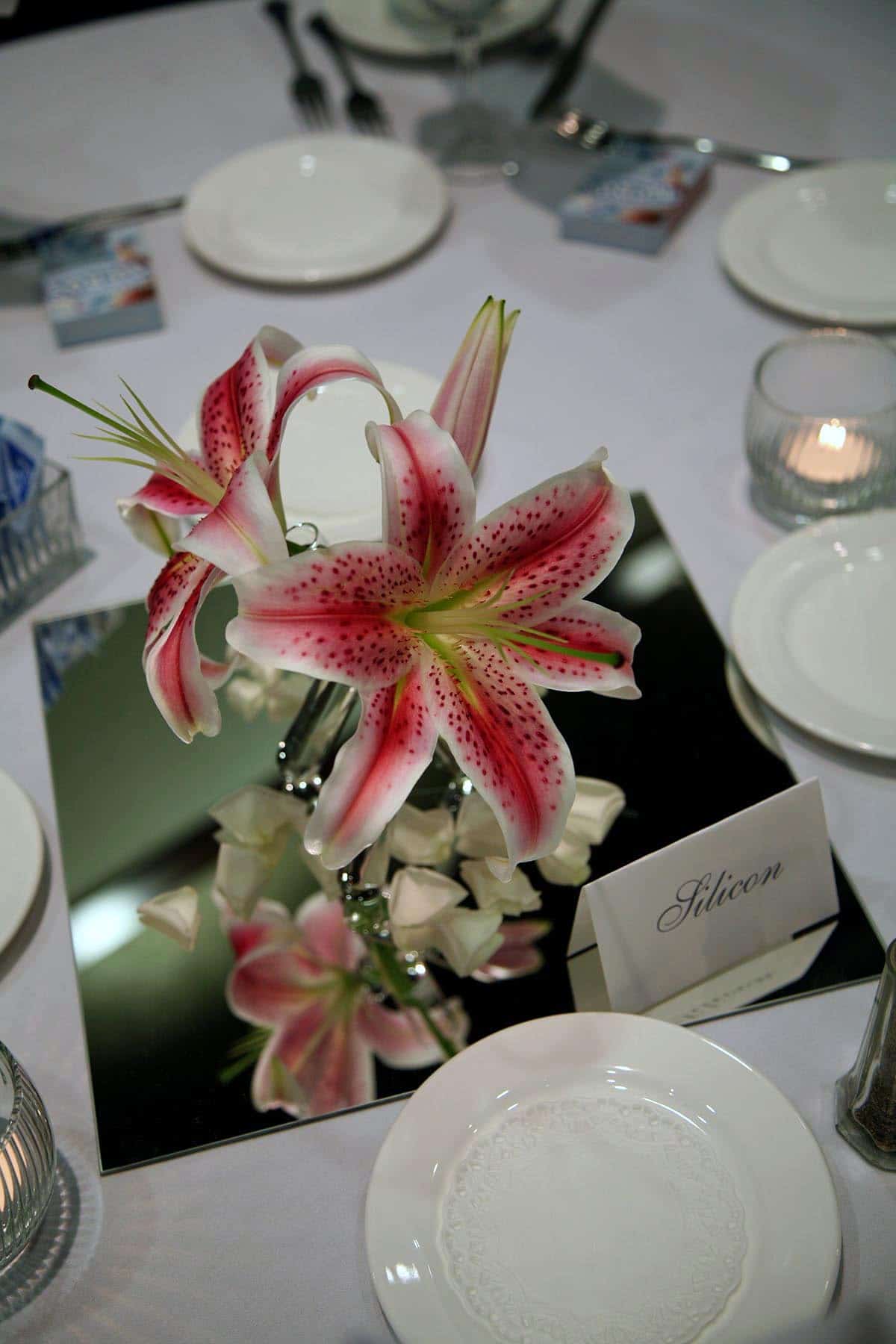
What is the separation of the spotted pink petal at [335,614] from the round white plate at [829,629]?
0.38m

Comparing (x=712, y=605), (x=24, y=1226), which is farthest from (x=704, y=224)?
(x=24, y=1226)

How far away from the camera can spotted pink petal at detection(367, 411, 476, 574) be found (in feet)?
1.79

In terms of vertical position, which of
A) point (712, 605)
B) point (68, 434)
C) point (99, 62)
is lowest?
point (712, 605)

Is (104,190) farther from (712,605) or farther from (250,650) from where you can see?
(250,650)

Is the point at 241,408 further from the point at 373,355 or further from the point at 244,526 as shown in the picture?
the point at 373,355

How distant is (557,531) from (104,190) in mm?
1136

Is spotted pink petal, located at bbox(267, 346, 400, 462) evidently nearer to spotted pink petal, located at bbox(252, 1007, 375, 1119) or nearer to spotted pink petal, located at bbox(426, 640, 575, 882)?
spotted pink petal, located at bbox(426, 640, 575, 882)

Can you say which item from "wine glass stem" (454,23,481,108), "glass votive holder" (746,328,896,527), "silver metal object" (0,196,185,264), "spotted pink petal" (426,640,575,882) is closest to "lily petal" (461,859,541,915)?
"spotted pink petal" (426,640,575,882)

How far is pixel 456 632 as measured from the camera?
584 millimetres

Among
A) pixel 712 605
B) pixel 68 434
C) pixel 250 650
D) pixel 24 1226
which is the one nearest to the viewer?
pixel 250 650

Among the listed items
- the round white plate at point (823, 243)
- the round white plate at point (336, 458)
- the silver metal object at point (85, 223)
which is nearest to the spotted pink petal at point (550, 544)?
the round white plate at point (336, 458)

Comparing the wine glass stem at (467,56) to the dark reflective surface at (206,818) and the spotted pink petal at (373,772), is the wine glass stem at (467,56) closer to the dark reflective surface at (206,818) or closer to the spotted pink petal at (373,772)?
the dark reflective surface at (206,818)

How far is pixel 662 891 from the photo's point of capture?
698 millimetres

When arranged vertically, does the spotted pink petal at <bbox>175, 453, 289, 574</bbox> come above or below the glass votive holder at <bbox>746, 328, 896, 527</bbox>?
above
